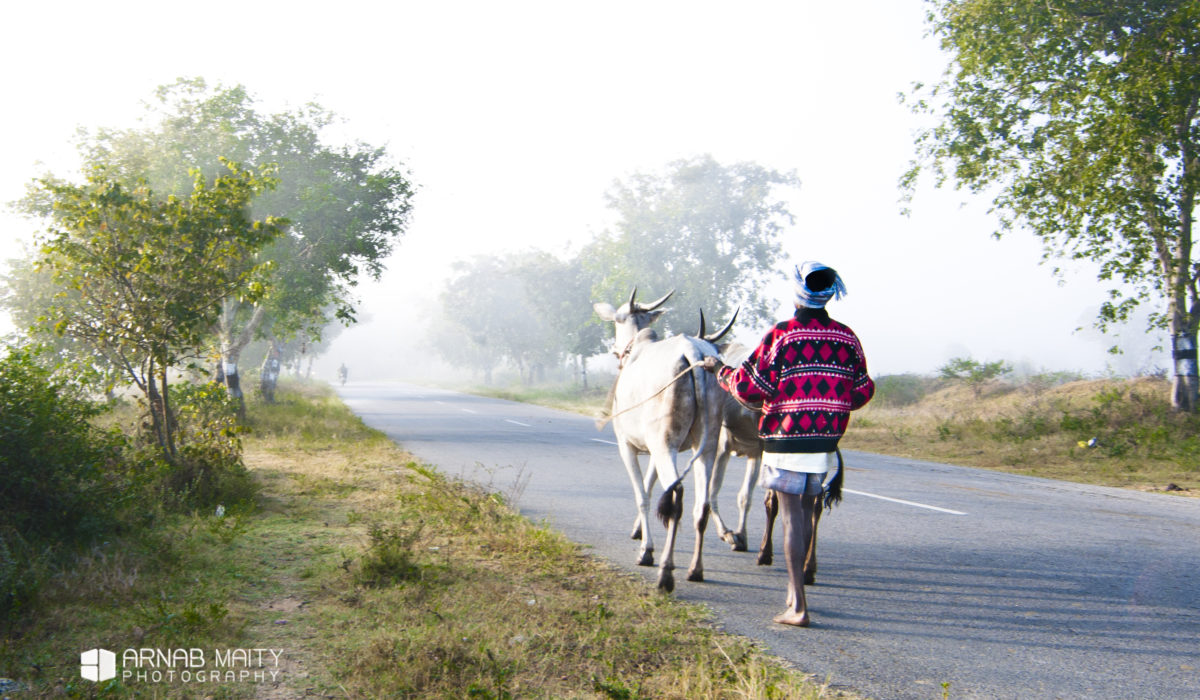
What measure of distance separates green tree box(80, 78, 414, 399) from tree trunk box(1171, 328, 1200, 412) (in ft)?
58.1

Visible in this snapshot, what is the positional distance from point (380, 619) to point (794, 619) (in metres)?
2.41

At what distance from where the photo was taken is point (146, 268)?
738 centimetres

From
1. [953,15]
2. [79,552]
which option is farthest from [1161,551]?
[953,15]

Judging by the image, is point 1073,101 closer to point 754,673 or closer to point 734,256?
point 754,673

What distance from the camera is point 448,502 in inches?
300

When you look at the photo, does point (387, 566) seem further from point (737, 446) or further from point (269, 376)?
point (269, 376)

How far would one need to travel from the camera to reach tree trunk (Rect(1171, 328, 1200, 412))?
14.7 metres

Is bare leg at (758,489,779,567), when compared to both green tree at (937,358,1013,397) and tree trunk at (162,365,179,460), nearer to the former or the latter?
tree trunk at (162,365,179,460)

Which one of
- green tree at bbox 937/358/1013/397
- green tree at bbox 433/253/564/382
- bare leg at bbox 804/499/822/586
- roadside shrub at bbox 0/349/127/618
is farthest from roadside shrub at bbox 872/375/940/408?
green tree at bbox 433/253/564/382

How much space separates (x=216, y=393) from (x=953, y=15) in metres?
16.0

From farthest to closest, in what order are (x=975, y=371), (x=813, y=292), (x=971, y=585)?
(x=975, y=371), (x=971, y=585), (x=813, y=292)

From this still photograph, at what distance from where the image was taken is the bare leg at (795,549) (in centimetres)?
442

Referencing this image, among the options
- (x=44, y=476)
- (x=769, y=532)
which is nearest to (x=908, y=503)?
(x=769, y=532)

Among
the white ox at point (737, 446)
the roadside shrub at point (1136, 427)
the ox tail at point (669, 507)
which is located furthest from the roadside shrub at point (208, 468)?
the roadside shrub at point (1136, 427)
